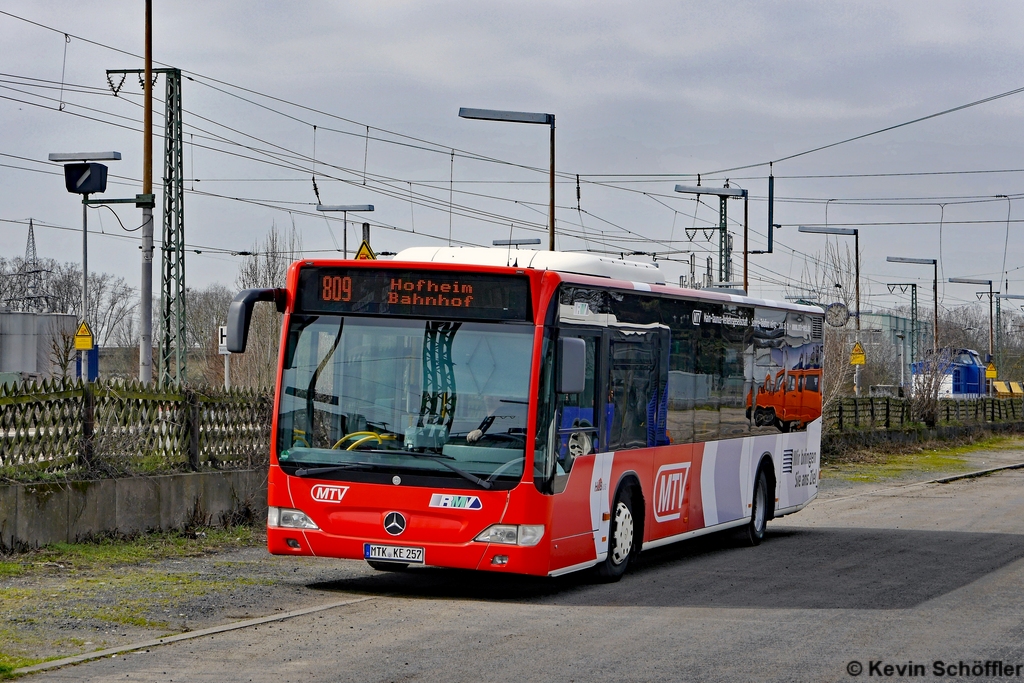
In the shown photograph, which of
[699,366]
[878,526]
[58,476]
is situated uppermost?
[699,366]

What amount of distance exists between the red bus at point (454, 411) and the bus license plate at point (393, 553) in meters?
0.01

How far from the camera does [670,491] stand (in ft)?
43.5

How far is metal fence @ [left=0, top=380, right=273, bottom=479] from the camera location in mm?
12711

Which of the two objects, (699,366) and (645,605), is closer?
(645,605)

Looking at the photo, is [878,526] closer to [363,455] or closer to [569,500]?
[569,500]

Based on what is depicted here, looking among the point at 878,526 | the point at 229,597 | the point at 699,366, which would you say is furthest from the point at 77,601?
the point at 878,526

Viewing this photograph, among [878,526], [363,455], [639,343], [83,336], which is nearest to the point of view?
[363,455]

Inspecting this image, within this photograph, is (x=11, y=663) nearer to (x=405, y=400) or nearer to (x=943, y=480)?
(x=405, y=400)

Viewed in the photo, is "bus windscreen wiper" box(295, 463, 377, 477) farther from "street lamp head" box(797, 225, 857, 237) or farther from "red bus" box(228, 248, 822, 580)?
"street lamp head" box(797, 225, 857, 237)

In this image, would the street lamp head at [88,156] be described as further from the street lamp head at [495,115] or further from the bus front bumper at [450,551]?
the bus front bumper at [450,551]

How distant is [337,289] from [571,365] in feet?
7.09

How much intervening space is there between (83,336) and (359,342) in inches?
1211

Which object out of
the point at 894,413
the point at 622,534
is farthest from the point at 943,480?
the point at 622,534

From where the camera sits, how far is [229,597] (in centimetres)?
1064
